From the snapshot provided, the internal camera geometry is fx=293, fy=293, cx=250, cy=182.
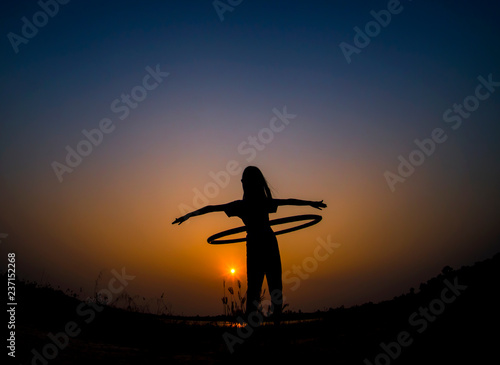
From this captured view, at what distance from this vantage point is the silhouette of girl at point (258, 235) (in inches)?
182

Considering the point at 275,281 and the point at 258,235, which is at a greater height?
Result: the point at 258,235

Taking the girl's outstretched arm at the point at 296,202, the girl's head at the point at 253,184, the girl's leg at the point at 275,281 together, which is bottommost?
the girl's leg at the point at 275,281

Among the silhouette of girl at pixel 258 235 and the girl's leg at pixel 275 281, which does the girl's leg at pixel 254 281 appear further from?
the girl's leg at pixel 275 281

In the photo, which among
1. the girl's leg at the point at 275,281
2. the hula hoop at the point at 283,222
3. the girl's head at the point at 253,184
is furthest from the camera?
the hula hoop at the point at 283,222

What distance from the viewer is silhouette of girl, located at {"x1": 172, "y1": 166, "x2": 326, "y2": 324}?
462 cm

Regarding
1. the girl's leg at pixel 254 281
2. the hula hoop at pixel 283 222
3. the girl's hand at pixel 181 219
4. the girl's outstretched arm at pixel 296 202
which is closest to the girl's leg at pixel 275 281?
the girl's leg at pixel 254 281

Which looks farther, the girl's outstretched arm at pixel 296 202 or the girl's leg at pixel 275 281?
the girl's outstretched arm at pixel 296 202

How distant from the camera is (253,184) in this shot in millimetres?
5035

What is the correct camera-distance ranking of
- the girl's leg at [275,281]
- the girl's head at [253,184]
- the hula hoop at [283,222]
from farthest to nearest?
the hula hoop at [283,222]
the girl's head at [253,184]
the girl's leg at [275,281]

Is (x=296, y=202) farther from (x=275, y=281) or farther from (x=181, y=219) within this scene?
(x=181, y=219)

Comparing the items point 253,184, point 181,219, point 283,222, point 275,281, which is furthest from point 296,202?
point 283,222

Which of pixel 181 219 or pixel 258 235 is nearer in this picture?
pixel 258 235

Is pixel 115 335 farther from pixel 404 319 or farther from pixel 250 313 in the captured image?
pixel 404 319

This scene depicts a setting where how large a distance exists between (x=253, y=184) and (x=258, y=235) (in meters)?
0.88
